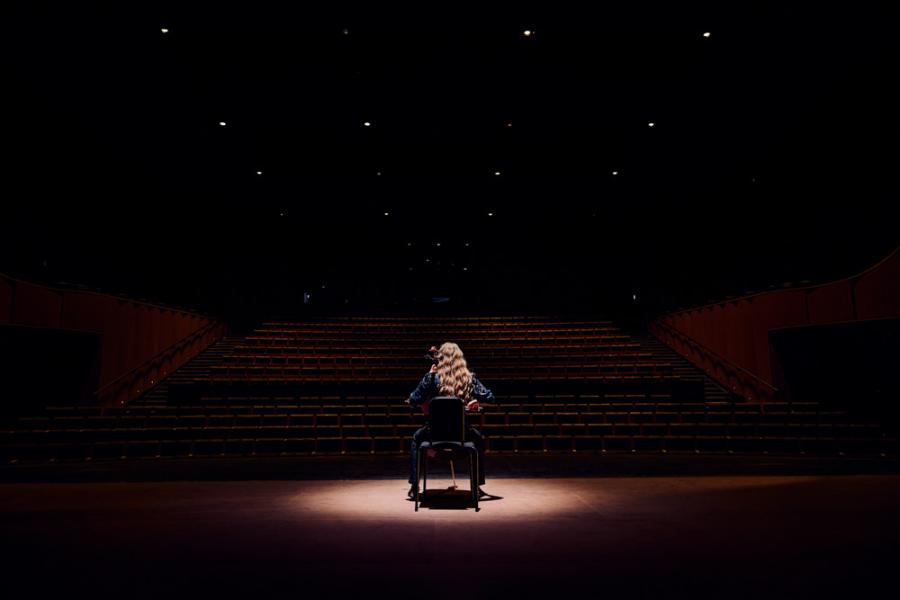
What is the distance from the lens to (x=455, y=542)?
242 cm

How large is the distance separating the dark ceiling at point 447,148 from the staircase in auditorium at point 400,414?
2973mm

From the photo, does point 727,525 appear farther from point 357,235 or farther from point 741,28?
point 357,235

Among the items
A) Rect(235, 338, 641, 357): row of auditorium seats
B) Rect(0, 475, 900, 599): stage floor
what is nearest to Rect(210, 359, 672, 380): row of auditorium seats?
Rect(235, 338, 641, 357): row of auditorium seats

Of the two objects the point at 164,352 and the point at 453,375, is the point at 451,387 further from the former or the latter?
the point at 164,352

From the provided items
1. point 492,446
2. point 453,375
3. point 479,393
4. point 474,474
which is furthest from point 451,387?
point 492,446

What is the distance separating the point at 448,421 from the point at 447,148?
6.52 metres

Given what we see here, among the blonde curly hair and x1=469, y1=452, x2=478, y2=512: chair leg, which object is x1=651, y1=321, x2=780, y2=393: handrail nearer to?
the blonde curly hair

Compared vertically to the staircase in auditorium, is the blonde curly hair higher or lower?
higher

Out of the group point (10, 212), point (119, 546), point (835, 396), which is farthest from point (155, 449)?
point (835, 396)

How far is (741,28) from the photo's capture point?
18.7 feet

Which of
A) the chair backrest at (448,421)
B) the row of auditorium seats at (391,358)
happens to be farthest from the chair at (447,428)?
the row of auditorium seats at (391,358)

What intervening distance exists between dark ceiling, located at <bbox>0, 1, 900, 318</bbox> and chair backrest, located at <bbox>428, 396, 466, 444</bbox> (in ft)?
14.1

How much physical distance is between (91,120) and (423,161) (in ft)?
16.0

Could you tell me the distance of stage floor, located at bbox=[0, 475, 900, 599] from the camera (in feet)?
6.22
